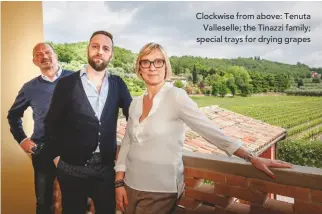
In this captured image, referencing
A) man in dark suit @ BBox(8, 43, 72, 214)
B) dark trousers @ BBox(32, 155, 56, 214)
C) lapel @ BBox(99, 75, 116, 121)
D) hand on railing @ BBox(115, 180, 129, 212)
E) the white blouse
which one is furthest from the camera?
dark trousers @ BBox(32, 155, 56, 214)

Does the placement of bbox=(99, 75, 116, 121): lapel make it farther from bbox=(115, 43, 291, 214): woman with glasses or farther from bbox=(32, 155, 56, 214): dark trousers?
bbox=(32, 155, 56, 214): dark trousers

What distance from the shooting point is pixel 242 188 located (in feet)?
5.33

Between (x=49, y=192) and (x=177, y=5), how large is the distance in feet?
5.84

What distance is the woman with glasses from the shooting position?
4.54 feet

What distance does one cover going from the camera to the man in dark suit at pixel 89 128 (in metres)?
1.69

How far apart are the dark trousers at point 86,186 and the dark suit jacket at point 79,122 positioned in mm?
47

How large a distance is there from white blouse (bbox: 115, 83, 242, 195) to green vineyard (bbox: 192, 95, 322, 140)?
962 mm

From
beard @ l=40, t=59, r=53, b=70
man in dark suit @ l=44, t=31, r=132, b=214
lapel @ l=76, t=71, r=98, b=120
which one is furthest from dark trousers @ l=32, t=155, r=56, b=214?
lapel @ l=76, t=71, r=98, b=120

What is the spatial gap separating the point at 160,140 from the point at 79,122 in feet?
1.80

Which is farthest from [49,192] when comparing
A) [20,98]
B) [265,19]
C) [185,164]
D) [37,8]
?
[265,19]

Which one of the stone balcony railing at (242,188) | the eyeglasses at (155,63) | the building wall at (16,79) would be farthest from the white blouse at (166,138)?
the building wall at (16,79)

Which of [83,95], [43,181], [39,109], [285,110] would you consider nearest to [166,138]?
[83,95]

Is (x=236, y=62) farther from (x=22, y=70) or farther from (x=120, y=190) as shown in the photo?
(x=22, y=70)

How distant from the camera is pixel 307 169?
4.69 feet
